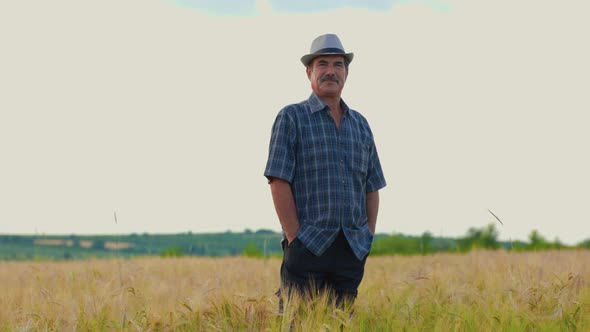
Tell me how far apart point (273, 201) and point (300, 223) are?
228mm

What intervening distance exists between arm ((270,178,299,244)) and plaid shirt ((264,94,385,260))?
46 millimetres

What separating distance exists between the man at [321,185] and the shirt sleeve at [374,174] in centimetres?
19

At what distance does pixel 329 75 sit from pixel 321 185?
0.75m

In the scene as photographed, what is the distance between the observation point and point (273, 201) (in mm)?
4258

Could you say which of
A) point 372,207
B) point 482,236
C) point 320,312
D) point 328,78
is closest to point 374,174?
point 372,207

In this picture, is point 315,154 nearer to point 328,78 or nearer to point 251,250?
point 328,78

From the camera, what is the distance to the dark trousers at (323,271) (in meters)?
4.23

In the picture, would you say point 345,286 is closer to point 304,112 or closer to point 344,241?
point 344,241

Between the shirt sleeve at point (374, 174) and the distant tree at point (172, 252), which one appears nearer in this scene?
the shirt sleeve at point (374, 174)

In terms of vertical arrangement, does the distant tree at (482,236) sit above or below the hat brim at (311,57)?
below

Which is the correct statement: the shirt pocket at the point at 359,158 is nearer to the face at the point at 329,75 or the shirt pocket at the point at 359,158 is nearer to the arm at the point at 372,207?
the arm at the point at 372,207

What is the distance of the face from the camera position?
440cm

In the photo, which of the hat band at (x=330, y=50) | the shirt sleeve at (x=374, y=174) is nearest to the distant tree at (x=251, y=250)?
the shirt sleeve at (x=374, y=174)

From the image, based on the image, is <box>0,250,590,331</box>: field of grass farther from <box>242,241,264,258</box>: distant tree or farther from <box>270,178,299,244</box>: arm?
<box>242,241,264,258</box>: distant tree
